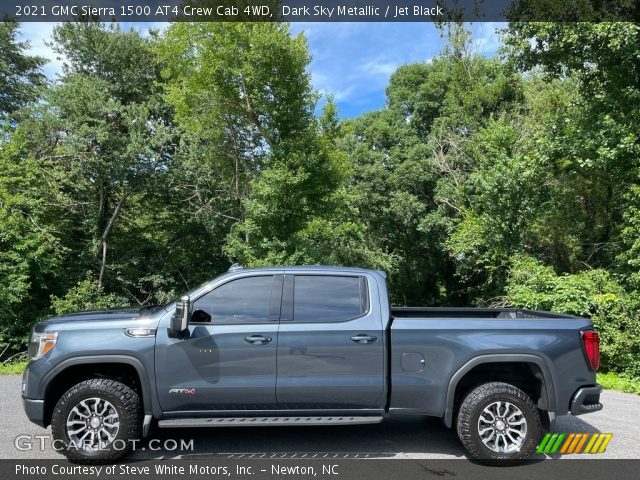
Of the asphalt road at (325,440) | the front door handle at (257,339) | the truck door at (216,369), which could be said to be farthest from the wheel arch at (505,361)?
the front door handle at (257,339)

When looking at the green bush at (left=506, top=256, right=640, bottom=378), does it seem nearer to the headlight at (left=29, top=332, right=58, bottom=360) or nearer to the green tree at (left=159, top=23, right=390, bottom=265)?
the green tree at (left=159, top=23, right=390, bottom=265)

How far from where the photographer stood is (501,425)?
4.50 m

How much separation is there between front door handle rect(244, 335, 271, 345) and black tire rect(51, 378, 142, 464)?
1.20 meters

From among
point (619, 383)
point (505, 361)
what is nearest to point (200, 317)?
point (505, 361)

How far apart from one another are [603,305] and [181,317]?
9.55m

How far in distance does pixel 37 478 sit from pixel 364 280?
11.3ft

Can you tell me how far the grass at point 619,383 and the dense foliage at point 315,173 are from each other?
2.57ft

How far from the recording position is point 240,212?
66.2 ft

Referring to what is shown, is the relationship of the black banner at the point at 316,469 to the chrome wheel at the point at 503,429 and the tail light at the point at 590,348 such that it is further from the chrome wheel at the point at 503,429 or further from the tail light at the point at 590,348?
the tail light at the point at 590,348

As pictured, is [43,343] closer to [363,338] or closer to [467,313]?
[363,338]

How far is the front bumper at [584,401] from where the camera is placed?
4520mm

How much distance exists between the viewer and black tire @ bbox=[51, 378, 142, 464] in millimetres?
4355

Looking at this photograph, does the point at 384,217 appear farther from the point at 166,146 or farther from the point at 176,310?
the point at 176,310

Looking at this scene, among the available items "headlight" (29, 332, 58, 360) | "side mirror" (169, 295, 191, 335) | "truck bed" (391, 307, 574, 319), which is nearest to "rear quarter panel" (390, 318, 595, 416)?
"truck bed" (391, 307, 574, 319)
